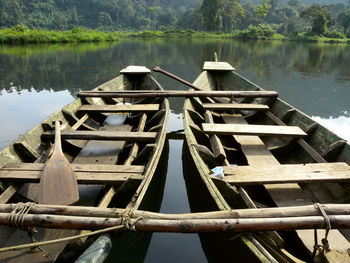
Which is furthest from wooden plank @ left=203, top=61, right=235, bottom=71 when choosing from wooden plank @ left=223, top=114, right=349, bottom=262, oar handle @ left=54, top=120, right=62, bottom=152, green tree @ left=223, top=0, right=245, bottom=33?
green tree @ left=223, top=0, right=245, bottom=33

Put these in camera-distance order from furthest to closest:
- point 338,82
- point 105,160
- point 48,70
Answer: point 48,70, point 338,82, point 105,160

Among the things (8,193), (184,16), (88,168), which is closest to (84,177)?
(88,168)

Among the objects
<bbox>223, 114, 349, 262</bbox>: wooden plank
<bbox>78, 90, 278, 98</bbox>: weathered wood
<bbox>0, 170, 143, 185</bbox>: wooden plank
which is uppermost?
<bbox>78, 90, 278, 98</bbox>: weathered wood

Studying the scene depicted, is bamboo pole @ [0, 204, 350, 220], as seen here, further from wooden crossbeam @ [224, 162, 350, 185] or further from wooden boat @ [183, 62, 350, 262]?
wooden crossbeam @ [224, 162, 350, 185]

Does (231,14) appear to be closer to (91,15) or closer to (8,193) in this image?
(91,15)

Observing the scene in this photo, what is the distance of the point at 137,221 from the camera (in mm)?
1884

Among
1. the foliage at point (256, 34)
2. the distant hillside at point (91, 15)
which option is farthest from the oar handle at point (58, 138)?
the distant hillside at point (91, 15)

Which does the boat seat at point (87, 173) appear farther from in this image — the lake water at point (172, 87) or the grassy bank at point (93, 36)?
the grassy bank at point (93, 36)

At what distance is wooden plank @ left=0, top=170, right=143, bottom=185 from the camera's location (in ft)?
9.25

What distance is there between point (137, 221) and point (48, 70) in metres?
15.4

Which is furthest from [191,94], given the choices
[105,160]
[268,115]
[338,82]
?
[338,82]

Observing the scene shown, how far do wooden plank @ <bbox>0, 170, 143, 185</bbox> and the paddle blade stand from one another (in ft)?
0.49

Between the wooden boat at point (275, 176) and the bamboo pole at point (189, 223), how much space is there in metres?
0.15

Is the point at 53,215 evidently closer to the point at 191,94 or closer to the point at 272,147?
the point at 272,147
